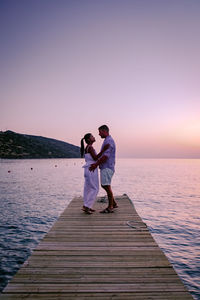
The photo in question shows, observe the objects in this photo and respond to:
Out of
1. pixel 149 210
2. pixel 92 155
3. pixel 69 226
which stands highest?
pixel 92 155

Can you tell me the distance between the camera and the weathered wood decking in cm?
320

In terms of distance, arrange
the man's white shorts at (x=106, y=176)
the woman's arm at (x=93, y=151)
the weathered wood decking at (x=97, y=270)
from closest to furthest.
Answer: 1. the weathered wood decking at (x=97, y=270)
2. the woman's arm at (x=93, y=151)
3. the man's white shorts at (x=106, y=176)

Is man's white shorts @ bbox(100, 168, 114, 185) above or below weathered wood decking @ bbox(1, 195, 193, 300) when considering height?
above

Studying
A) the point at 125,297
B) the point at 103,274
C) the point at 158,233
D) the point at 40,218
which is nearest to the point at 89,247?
the point at 103,274

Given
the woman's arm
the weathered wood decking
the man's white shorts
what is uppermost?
the woman's arm

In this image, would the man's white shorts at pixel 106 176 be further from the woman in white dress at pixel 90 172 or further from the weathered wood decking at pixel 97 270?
the weathered wood decking at pixel 97 270

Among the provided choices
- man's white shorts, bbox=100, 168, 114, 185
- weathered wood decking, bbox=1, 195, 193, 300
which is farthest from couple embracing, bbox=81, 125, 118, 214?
weathered wood decking, bbox=1, 195, 193, 300

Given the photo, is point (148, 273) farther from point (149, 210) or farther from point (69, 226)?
point (149, 210)

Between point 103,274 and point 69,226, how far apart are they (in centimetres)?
327

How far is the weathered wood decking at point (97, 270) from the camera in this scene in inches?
126

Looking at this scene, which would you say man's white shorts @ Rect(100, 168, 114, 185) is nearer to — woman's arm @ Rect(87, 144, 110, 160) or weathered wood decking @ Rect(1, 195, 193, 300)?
woman's arm @ Rect(87, 144, 110, 160)

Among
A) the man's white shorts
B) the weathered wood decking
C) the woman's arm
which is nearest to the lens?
the weathered wood decking

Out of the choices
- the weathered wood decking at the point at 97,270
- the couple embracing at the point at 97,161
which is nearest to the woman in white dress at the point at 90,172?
the couple embracing at the point at 97,161

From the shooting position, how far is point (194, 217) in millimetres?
16875
